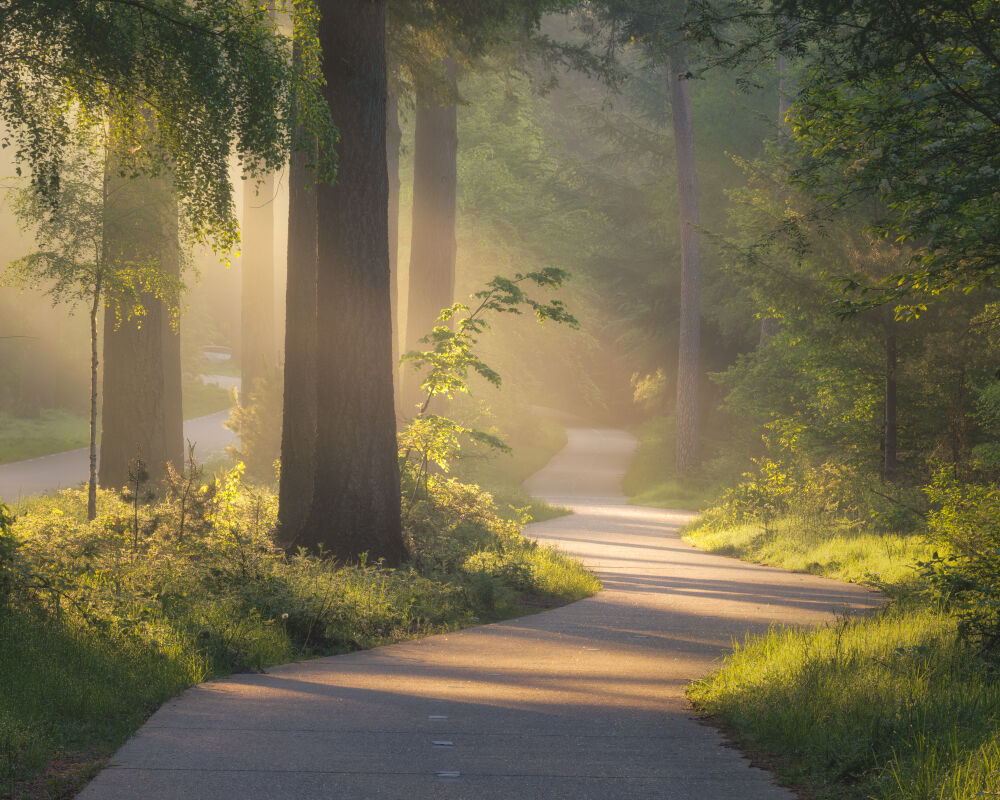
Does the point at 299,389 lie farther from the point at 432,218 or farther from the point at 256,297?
the point at 256,297

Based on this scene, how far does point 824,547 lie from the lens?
651 inches

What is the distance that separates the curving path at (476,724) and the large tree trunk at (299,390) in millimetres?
4374

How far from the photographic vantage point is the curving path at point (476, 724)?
15.6 feet

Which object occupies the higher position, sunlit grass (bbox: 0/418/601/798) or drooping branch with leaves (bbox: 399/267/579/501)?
drooping branch with leaves (bbox: 399/267/579/501)

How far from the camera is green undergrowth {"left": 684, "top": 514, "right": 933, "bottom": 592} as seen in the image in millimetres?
13633

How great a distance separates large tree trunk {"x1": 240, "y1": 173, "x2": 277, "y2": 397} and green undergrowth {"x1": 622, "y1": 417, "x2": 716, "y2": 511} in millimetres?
13911

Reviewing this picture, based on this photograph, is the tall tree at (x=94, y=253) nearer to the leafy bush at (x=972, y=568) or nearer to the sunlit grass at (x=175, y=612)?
the sunlit grass at (x=175, y=612)

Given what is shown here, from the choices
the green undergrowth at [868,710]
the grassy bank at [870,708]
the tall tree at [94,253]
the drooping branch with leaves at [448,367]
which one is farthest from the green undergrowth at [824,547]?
the tall tree at [94,253]

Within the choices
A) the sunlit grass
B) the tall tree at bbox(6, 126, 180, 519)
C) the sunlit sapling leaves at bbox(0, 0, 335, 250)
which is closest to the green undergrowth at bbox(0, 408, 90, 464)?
the tall tree at bbox(6, 126, 180, 519)

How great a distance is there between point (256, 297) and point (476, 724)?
105 feet

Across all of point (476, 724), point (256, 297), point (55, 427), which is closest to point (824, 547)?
point (476, 724)

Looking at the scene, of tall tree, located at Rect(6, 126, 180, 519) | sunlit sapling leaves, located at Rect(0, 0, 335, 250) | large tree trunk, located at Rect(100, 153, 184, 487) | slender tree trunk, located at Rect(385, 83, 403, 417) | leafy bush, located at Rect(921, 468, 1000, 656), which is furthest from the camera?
slender tree trunk, located at Rect(385, 83, 403, 417)

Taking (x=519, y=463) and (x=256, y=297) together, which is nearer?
(x=256, y=297)

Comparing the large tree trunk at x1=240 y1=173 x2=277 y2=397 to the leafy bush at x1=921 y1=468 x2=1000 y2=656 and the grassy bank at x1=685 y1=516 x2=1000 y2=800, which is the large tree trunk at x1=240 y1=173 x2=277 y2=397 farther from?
the grassy bank at x1=685 y1=516 x2=1000 y2=800
